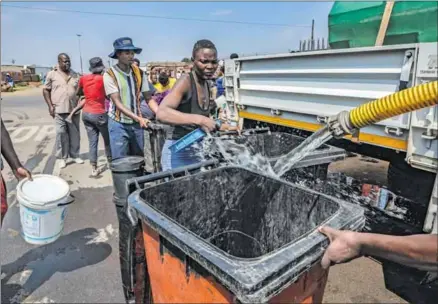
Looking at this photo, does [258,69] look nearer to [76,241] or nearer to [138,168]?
[138,168]

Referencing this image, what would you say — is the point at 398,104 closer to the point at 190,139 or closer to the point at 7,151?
the point at 190,139

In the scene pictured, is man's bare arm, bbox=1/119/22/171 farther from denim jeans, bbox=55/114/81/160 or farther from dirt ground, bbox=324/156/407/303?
denim jeans, bbox=55/114/81/160

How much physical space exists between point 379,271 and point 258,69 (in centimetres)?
282

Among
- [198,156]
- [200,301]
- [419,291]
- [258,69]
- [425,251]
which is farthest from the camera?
[258,69]

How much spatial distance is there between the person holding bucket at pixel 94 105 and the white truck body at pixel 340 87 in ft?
6.33

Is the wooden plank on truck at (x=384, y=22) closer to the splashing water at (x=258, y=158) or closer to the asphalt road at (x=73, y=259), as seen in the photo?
the splashing water at (x=258, y=158)

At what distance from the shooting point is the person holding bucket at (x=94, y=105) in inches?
190

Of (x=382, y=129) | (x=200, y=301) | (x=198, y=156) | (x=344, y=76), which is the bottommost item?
(x=200, y=301)

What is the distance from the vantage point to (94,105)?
4836 mm

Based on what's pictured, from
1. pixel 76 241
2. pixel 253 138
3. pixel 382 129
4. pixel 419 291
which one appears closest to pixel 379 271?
pixel 419 291

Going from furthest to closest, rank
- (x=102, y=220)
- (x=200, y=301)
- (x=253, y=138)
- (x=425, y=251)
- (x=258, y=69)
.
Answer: (x=258, y=69) → (x=102, y=220) → (x=253, y=138) → (x=200, y=301) → (x=425, y=251)

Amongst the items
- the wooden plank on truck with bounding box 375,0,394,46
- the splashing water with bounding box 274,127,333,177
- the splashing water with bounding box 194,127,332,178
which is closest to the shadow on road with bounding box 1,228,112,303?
the splashing water with bounding box 194,127,332,178

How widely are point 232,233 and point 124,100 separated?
246 centimetres

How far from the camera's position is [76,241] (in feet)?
10.1
